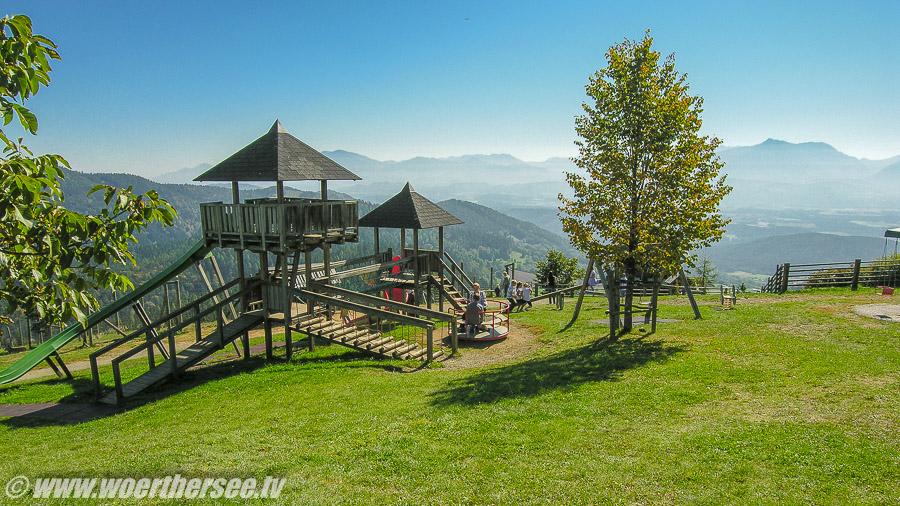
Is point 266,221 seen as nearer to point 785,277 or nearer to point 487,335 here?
point 487,335

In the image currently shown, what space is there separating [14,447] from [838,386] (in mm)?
16178

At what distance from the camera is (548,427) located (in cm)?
850

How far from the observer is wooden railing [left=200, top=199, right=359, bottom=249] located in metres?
14.9

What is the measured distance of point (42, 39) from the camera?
13.4 ft

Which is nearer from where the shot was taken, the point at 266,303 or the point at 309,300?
the point at 266,303

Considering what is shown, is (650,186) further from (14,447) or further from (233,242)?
(14,447)

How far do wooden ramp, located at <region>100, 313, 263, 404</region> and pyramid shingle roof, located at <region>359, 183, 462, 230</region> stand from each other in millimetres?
6496

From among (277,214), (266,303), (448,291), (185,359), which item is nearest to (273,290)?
(266,303)

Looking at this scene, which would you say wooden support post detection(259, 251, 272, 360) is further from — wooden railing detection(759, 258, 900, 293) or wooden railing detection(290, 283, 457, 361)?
wooden railing detection(759, 258, 900, 293)

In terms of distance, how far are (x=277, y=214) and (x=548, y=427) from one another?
10313 mm

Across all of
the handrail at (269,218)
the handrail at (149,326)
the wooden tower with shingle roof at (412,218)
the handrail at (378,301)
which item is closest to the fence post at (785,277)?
the wooden tower with shingle roof at (412,218)

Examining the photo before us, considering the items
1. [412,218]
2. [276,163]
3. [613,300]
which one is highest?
[276,163]

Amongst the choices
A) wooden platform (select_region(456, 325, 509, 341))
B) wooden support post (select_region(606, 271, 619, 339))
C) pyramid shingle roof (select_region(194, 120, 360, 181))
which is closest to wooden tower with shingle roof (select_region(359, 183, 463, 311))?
wooden platform (select_region(456, 325, 509, 341))

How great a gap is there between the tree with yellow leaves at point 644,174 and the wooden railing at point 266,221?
26.1 feet
